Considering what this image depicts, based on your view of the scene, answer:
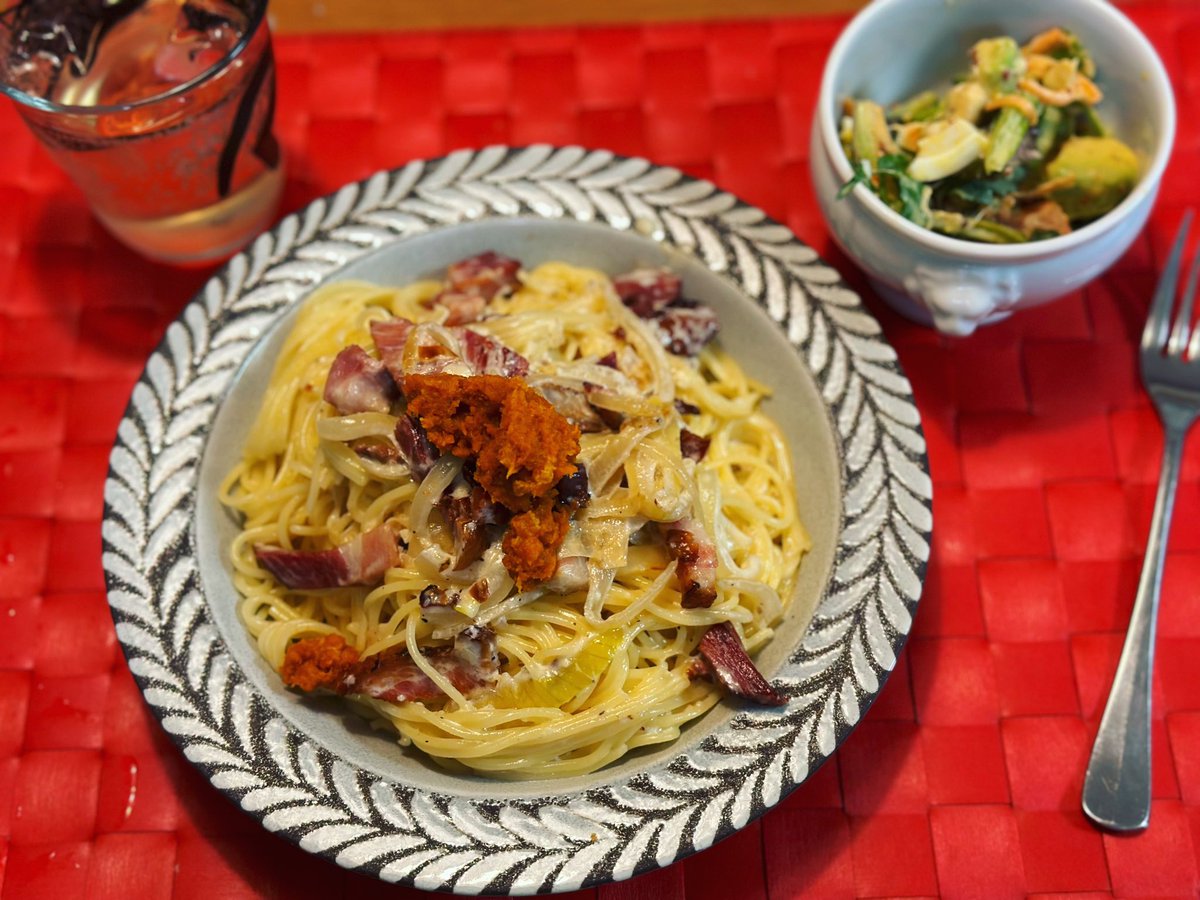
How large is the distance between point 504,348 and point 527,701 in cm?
106

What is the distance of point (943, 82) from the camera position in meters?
4.07

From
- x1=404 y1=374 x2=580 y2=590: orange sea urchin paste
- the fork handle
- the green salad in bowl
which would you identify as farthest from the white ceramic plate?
the fork handle

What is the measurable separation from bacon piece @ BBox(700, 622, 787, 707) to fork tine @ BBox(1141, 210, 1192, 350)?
7.02ft

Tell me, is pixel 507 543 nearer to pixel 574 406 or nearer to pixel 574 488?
pixel 574 488

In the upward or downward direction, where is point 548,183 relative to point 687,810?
upward

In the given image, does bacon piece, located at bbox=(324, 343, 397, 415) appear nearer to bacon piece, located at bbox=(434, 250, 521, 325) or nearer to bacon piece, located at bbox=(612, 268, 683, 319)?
bacon piece, located at bbox=(434, 250, 521, 325)

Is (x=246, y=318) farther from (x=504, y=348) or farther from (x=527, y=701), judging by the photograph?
(x=527, y=701)

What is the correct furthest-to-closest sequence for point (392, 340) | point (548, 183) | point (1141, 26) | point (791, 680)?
point (1141, 26) → point (548, 183) → point (392, 340) → point (791, 680)

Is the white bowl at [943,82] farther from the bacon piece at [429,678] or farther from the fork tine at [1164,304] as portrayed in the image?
the bacon piece at [429,678]

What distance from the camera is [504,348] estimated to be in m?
3.16

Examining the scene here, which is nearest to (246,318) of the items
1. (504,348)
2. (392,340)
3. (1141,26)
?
(392,340)

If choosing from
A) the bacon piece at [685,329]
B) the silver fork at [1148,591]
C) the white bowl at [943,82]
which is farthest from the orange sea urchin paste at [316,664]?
the silver fork at [1148,591]

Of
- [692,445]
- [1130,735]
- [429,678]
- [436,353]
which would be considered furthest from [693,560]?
[1130,735]

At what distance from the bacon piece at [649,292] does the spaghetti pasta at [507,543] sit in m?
0.16
